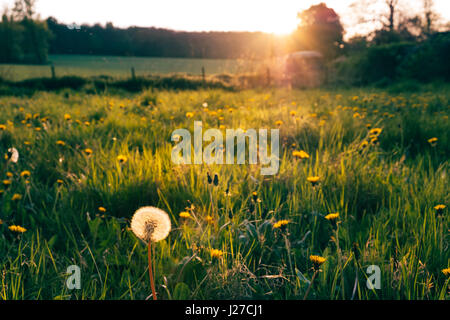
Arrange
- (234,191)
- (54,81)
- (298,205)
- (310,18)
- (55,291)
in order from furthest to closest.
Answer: (310,18) → (54,81) → (234,191) → (298,205) → (55,291)

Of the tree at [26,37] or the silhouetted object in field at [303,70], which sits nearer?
the silhouetted object in field at [303,70]

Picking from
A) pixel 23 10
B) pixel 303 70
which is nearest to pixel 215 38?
pixel 303 70

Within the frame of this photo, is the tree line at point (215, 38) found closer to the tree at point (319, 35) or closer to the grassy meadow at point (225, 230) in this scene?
the tree at point (319, 35)

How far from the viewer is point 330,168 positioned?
A: 2217 millimetres

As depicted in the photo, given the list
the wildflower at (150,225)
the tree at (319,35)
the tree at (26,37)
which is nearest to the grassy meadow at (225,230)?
the wildflower at (150,225)

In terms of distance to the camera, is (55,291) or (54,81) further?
(54,81)

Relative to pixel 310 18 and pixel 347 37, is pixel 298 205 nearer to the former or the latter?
pixel 347 37

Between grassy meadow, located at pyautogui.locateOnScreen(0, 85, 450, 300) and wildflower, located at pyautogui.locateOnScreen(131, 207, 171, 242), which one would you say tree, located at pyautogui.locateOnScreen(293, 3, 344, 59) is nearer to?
grassy meadow, located at pyautogui.locateOnScreen(0, 85, 450, 300)

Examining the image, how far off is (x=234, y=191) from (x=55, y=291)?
3.75 feet

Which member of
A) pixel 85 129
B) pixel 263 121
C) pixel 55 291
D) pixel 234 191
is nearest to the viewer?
pixel 55 291

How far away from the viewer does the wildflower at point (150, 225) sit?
875mm

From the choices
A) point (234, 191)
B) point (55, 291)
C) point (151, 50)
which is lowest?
point (55, 291)
